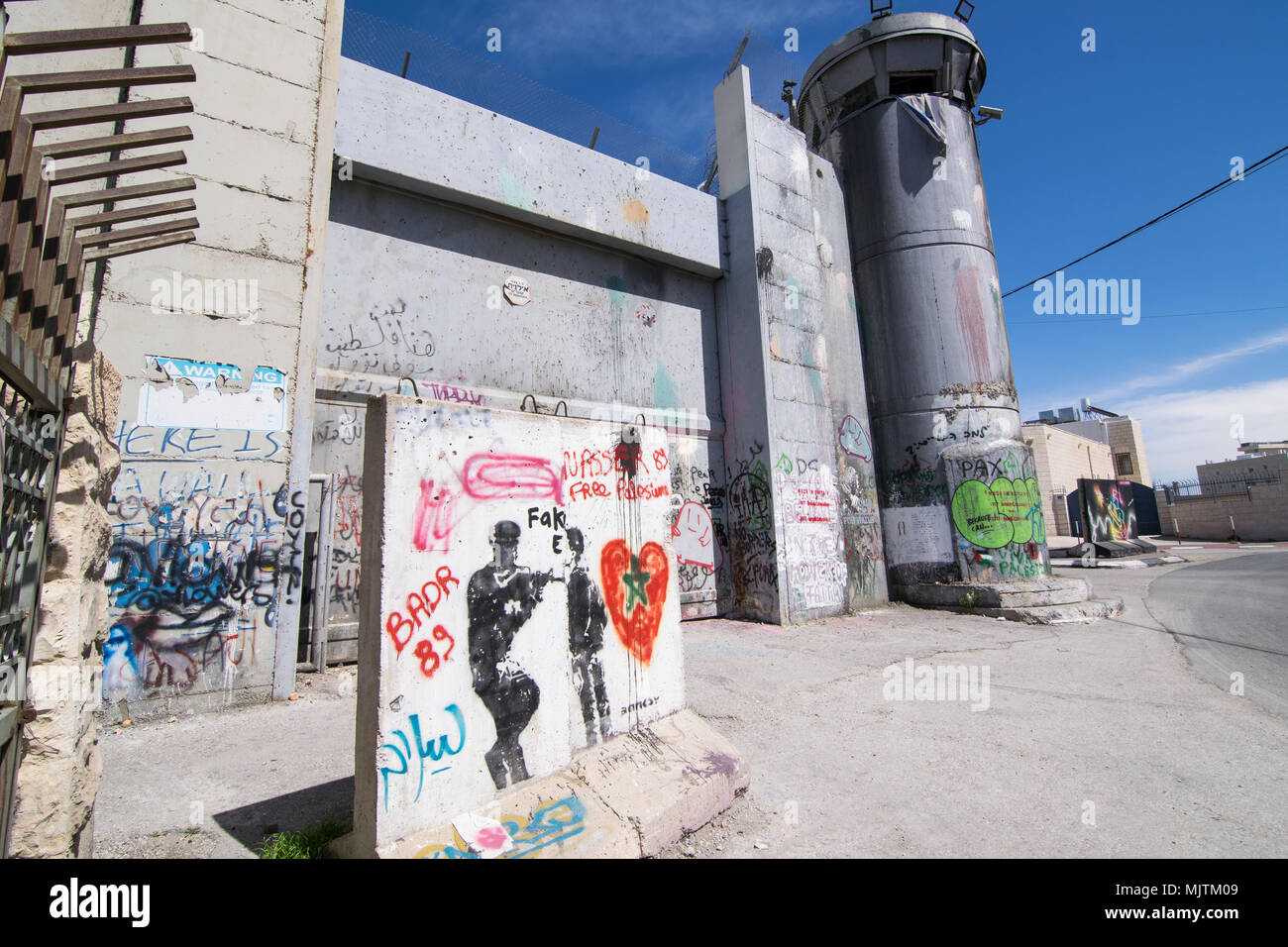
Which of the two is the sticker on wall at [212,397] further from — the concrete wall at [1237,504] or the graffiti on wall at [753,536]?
the concrete wall at [1237,504]

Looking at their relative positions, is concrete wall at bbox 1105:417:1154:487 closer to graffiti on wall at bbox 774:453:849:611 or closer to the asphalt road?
the asphalt road

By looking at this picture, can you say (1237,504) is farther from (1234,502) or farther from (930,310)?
(930,310)

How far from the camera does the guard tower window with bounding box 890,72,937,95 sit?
11.7 metres

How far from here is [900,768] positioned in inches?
160

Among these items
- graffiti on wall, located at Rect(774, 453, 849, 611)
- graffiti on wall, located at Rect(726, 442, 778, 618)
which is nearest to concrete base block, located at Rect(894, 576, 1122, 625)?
graffiti on wall, located at Rect(774, 453, 849, 611)

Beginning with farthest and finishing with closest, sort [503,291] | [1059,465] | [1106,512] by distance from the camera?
[1059,465]
[1106,512]
[503,291]

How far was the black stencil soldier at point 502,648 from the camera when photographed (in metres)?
Result: 2.93

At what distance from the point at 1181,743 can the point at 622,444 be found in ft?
14.9

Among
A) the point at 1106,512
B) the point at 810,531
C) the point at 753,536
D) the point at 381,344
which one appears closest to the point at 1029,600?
the point at 810,531

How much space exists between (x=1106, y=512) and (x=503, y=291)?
21.2 meters

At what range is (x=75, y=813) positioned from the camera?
2412mm
